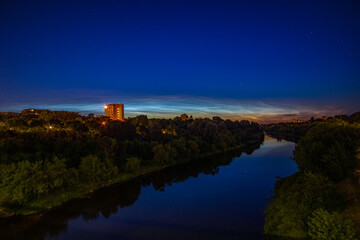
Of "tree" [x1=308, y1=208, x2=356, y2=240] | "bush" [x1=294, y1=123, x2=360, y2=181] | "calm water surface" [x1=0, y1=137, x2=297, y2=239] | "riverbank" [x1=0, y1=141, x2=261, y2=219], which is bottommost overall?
"calm water surface" [x1=0, y1=137, x2=297, y2=239]

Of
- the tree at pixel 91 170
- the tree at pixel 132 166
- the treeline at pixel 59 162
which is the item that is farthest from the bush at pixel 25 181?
the tree at pixel 132 166

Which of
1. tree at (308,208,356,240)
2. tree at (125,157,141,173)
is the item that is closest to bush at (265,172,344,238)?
tree at (308,208,356,240)

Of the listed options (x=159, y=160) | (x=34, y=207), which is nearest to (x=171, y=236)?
(x=34, y=207)

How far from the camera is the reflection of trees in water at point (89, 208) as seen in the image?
20286 millimetres

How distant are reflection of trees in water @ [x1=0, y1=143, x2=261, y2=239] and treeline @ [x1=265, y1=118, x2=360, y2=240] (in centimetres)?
1767

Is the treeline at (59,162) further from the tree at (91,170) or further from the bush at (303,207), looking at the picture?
the bush at (303,207)

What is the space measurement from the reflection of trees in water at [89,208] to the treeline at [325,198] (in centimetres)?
1767

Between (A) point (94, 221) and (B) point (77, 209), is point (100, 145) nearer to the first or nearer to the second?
(B) point (77, 209)

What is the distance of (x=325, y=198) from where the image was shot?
57.8ft

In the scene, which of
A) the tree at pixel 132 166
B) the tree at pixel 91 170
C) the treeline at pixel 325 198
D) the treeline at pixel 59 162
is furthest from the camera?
the tree at pixel 132 166

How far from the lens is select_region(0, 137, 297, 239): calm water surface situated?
20141 millimetres

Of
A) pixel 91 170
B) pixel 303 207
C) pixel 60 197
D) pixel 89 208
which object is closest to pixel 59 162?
pixel 60 197

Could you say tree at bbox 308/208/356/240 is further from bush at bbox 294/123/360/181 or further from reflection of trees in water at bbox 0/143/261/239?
reflection of trees in water at bbox 0/143/261/239

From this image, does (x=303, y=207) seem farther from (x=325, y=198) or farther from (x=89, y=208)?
(x=89, y=208)
